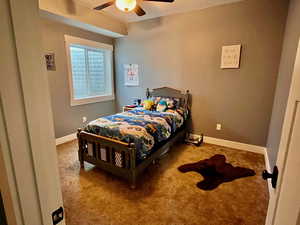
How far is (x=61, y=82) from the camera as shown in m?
3.48

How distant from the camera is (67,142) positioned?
3635 mm

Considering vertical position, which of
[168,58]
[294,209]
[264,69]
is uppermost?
[168,58]

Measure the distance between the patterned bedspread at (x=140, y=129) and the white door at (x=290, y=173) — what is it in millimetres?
1575

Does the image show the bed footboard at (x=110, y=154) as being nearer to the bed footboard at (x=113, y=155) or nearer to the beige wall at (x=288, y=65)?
the bed footboard at (x=113, y=155)

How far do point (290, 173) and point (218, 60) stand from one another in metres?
3.02

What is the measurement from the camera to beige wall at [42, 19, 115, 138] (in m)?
3.20

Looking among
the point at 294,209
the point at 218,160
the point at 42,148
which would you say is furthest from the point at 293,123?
the point at 218,160

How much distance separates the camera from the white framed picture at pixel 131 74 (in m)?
4.33

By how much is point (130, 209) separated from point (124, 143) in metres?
0.74

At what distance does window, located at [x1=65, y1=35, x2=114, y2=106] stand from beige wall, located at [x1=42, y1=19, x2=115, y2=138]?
114 millimetres

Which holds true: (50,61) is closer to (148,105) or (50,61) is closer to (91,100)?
(91,100)

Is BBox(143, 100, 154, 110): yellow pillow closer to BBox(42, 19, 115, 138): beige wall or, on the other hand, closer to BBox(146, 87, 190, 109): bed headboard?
BBox(146, 87, 190, 109): bed headboard

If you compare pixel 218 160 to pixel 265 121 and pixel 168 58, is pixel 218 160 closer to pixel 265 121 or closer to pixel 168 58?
pixel 265 121

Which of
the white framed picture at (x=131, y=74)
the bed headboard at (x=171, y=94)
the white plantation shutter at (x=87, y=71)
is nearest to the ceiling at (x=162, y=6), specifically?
the white plantation shutter at (x=87, y=71)
